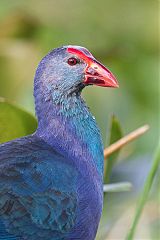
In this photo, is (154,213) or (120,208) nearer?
(154,213)

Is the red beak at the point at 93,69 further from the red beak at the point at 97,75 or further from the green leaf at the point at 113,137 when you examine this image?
the green leaf at the point at 113,137

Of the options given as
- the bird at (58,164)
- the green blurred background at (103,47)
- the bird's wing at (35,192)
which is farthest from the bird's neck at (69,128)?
the green blurred background at (103,47)

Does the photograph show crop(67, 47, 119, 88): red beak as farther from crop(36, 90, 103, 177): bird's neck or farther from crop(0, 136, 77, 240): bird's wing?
crop(0, 136, 77, 240): bird's wing

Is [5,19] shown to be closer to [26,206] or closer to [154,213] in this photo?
[154,213]

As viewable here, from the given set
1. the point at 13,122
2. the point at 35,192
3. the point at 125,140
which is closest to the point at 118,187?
the point at 125,140

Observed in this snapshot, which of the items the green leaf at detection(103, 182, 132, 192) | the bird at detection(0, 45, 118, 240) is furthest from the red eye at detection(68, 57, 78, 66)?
the green leaf at detection(103, 182, 132, 192)

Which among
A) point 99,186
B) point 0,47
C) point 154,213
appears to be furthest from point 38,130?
point 0,47
